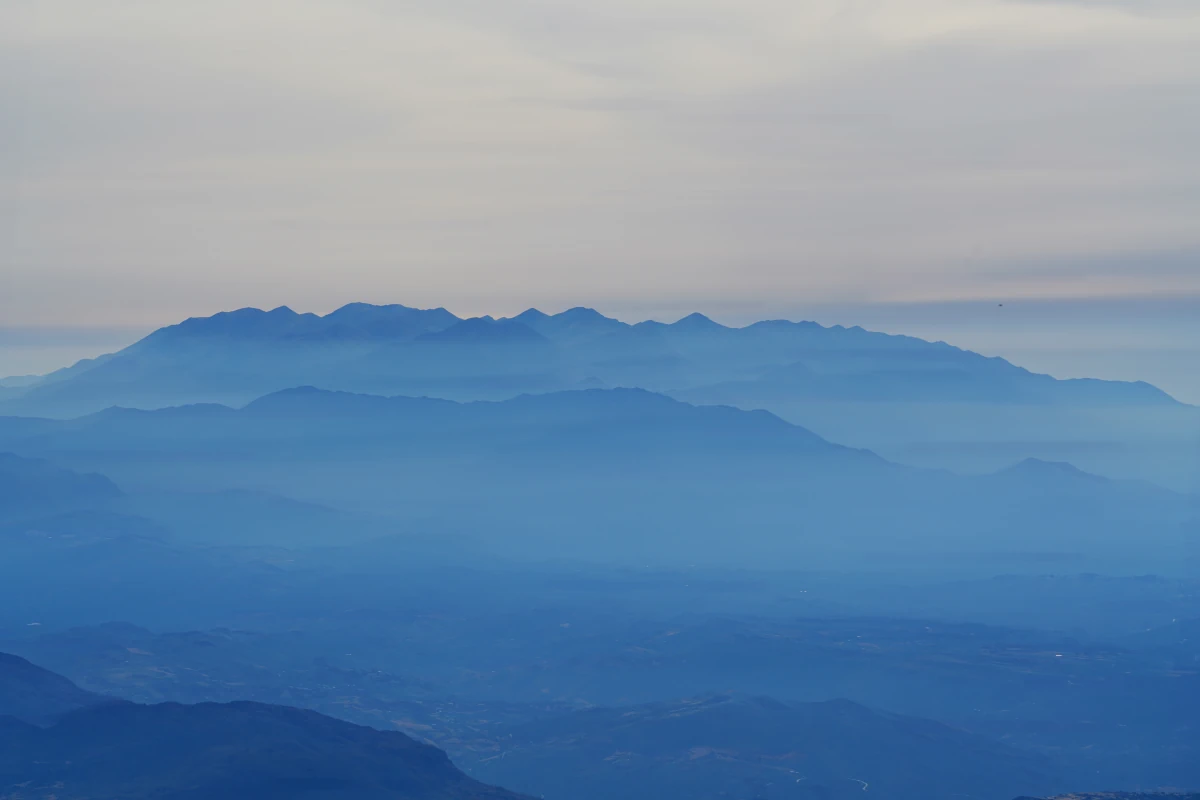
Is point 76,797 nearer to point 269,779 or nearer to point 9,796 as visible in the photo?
point 9,796

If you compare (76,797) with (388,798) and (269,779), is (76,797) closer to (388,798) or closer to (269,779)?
(269,779)

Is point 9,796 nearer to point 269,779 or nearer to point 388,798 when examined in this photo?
point 269,779

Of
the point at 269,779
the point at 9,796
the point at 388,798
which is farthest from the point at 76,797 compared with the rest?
the point at 388,798

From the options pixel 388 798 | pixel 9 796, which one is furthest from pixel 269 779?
pixel 9 796

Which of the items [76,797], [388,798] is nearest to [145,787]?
[76,797]

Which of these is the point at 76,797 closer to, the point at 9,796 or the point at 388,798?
the point at 9,796
